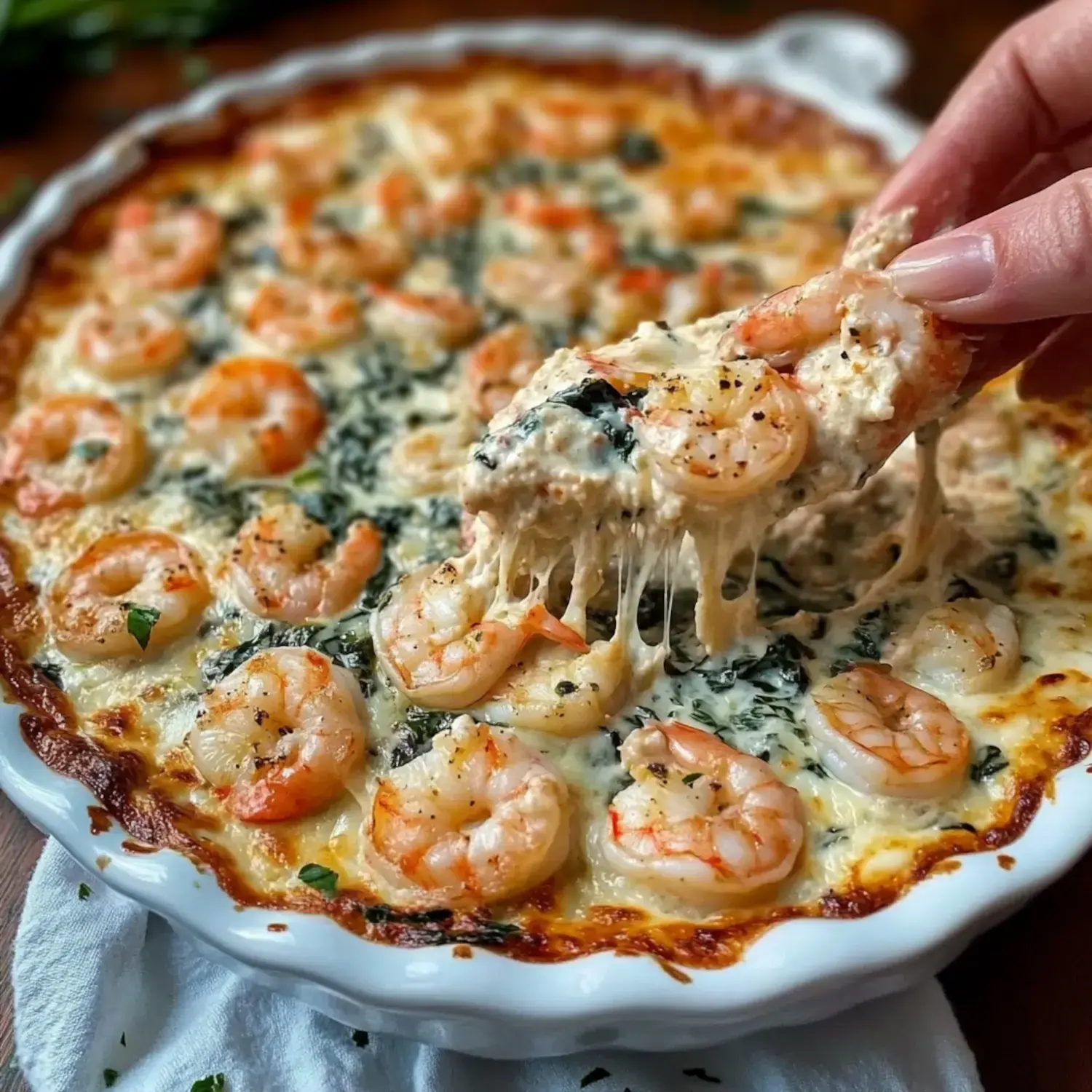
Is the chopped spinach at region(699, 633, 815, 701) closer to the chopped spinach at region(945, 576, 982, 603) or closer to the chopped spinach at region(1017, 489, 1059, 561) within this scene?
the chopped spinach at region(945, 576, 982, 603)

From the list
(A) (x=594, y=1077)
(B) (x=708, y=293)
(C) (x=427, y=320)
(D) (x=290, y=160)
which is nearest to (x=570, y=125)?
(D) (x=290, y=160)

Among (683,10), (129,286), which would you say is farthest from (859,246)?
(683,10)

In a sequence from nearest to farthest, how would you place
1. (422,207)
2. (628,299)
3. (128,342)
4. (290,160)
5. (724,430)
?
(724,430) → (128,342) → (628,299) → (422,207) → (290,160)

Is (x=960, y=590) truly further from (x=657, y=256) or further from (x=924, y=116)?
(x=924, y=116)

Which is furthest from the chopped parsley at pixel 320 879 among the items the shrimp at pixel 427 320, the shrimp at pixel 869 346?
the shrimp at pixel 427 320

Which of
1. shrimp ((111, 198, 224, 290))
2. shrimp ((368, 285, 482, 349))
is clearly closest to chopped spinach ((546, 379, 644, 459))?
shrimp ((368, 285, 482, 349))

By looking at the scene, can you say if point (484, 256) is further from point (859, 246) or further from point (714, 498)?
point (714, 498)
